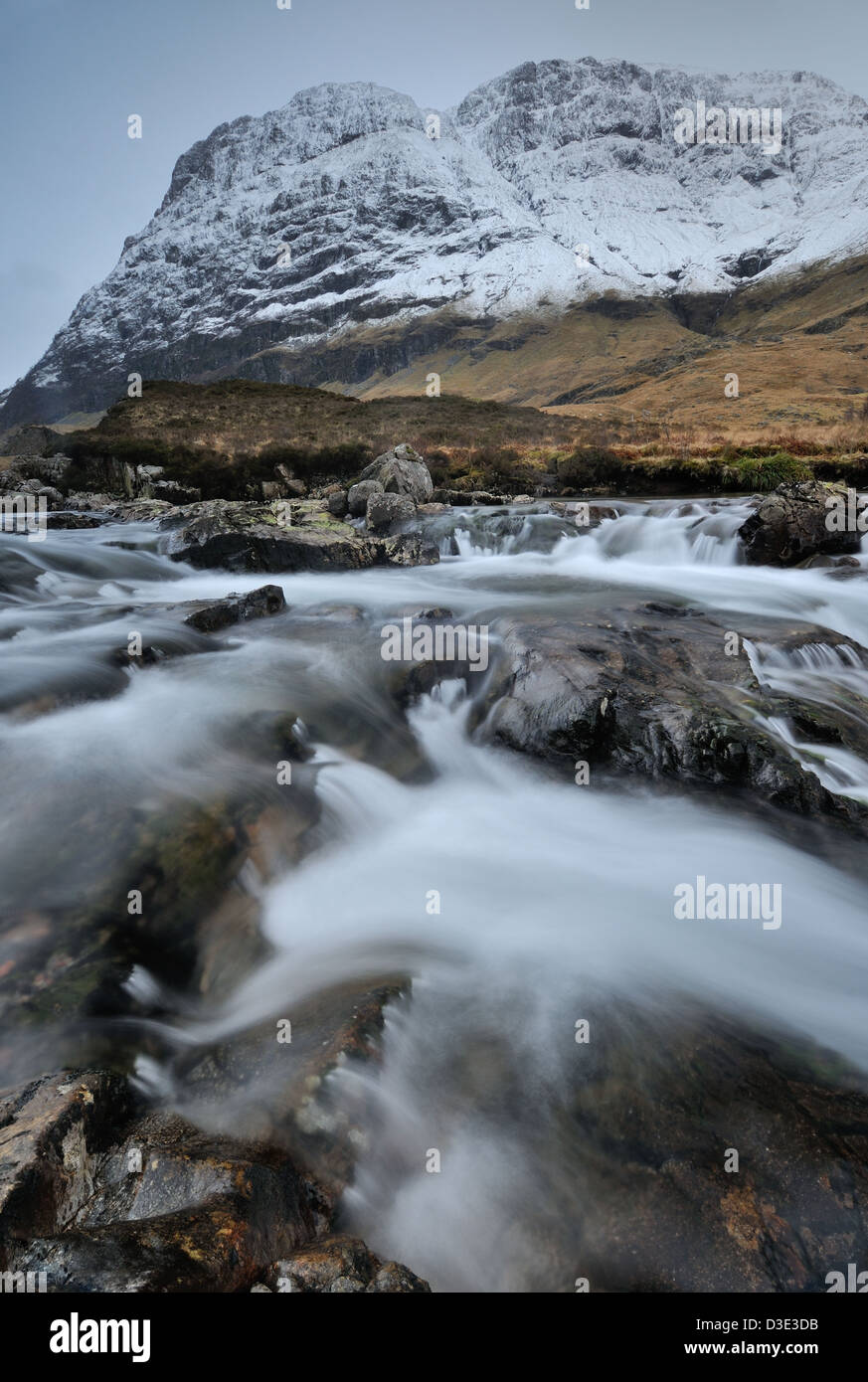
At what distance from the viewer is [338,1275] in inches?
83.4

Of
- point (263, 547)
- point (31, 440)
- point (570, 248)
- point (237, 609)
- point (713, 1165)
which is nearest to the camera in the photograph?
point (713, 1165)

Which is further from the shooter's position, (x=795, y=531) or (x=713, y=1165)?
(x=795, y=531)

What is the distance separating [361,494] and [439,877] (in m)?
14.8

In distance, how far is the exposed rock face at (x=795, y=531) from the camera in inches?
514

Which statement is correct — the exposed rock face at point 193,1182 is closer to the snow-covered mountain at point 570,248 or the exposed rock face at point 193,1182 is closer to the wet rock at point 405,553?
the wet rock at point 405,553

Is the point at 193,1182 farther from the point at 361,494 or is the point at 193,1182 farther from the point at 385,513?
the point at 361,494

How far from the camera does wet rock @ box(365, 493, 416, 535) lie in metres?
16.9

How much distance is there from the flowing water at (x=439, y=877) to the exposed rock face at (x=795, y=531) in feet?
14.4

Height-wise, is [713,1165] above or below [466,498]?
below

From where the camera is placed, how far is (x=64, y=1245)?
198 cm

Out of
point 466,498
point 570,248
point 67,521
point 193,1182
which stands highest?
point 570,248

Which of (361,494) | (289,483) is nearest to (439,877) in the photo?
(361,494)

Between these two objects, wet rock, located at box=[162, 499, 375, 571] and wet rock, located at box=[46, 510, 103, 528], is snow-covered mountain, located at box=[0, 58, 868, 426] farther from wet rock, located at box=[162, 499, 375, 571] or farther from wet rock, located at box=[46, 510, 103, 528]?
wet rock, located at box=[162, 499, 375, 571]
